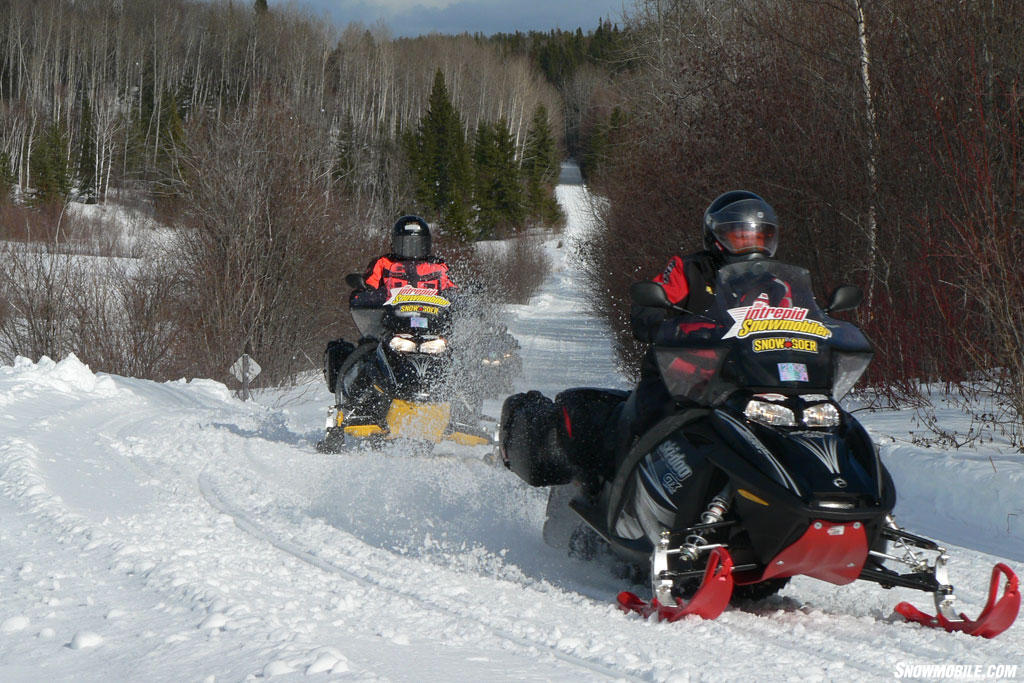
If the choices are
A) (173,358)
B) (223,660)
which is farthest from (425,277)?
(173,358)

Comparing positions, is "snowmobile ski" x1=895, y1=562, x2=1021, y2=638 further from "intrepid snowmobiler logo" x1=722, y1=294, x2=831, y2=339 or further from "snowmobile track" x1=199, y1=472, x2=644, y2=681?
"snowmobile track" x1=199, y1=472, x2=644, y2=681

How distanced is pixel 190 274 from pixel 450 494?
1404 cm

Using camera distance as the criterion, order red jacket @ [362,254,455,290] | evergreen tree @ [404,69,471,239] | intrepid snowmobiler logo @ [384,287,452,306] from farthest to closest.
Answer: evergreen tree @ [404,69,471,239]
red jacket @ [362,254,455,290]
intrepid snowmobiler logo @ [384,287,452,306]

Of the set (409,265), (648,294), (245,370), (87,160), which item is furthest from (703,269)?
(87,160)

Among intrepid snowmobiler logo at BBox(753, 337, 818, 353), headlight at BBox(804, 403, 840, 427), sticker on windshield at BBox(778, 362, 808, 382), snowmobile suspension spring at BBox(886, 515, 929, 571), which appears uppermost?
intrepid snowmobiler logo at BBox(753, 337, 818, 353)

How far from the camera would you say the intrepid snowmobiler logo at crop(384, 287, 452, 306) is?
8445 millimetres

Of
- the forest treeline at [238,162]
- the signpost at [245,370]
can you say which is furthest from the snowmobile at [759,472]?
the forest treeline at [238,162]

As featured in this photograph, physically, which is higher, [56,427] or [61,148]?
[61,148]

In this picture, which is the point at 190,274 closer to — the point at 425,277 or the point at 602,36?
the point at 425,277

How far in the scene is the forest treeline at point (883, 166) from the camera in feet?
26.6

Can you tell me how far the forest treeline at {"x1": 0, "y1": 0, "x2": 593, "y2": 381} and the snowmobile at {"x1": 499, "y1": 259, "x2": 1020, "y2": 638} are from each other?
587 inches

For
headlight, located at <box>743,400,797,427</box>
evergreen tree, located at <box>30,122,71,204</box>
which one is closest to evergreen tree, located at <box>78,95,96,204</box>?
evergreen tree, located at <box>30,122,71,204</box>

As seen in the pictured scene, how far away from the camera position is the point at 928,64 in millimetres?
11039

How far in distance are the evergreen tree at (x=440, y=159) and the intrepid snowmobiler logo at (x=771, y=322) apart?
50481 mm
